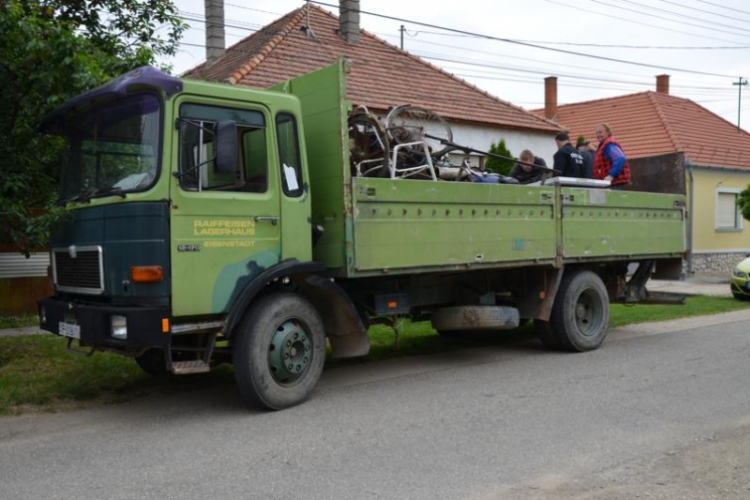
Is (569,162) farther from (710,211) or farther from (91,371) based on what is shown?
(710,211)

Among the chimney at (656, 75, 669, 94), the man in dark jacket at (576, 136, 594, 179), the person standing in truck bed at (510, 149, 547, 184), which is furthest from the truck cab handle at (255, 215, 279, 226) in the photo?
the chimney at (656, 75, 669, 94)

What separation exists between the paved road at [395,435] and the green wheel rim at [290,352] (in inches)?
12.7

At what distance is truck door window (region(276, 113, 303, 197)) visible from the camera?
6391 millimetres

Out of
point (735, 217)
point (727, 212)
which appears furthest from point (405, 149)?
point (735, 217)

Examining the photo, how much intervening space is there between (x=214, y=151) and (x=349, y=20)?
1479cm

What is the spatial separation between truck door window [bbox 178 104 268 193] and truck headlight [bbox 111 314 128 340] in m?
1.13

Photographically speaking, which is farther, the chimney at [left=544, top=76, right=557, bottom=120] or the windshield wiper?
the chimney at [left=544, top=76, right=557, bottom=120]

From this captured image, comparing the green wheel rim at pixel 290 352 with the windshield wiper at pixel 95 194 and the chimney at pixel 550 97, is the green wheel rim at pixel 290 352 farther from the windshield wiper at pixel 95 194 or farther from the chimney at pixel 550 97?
the chimney at pixel 550 97

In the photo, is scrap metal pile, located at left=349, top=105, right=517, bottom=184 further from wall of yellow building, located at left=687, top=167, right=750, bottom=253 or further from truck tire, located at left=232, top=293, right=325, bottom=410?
wall of yellow building, located at left=687, top=167, right=750, bottom=253

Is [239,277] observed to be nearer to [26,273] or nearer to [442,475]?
[442,475]

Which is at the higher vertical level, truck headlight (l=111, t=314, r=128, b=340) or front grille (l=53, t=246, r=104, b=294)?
front grille (l=53, t=246, r=104, b=294)

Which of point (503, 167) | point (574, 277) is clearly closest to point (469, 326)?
point (574, 277)

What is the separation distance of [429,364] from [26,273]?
24.1 ft

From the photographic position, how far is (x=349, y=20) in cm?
1959
